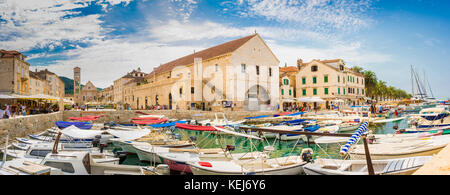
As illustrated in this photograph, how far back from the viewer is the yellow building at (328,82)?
1588 inches

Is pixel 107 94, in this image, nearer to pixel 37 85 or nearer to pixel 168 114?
pixel 37 85

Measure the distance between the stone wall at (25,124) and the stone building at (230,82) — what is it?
1531 centimetres

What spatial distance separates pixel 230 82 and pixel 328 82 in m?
19.8

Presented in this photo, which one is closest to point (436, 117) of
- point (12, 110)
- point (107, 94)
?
point (12, 110)

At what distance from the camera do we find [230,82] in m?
31.3

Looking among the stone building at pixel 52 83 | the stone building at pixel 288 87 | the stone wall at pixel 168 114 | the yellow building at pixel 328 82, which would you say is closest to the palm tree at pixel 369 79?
the yellow building at pixel 328 82

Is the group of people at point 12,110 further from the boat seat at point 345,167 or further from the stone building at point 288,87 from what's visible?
the stone building at point 288,87

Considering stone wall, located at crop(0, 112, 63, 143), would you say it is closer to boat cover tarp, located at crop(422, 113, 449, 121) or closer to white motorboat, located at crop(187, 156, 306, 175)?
white motorboat, located at crop(187, 156, 306, 175)

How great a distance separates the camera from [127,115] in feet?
103

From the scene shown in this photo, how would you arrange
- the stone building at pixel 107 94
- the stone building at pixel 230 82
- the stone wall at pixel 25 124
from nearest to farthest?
the stone wall at pixel 25 124 → the stone building at pixel 230 82 → the stone building at pixel 107 94

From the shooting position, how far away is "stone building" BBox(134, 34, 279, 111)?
31.6m

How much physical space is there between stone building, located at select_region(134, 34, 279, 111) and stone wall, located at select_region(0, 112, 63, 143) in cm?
1531

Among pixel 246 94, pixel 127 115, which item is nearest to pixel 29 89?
pixel 127 115

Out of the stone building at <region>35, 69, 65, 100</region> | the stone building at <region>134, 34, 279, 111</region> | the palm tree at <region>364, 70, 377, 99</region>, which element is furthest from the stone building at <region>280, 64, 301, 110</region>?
the stone building at <region>35, 69, 65, 100</region>
